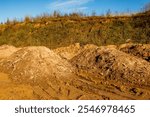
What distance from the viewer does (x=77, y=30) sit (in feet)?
78.2

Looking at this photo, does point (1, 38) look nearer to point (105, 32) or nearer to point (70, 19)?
point (70, 19)

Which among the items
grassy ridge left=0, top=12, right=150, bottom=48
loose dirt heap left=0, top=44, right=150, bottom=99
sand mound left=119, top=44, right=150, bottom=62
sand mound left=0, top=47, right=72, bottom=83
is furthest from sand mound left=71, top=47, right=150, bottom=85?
grassy ridge left=0, top=12, right=150, bottom=48

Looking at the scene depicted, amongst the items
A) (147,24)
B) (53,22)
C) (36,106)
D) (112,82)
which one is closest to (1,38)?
(53,22)

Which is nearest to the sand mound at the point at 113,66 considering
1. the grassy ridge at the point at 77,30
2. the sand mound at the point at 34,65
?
the sand mound at the point at 34,65

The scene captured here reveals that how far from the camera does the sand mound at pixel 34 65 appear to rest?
40.8 feet

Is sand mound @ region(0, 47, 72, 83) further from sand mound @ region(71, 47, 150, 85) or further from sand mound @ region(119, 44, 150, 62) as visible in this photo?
sand mound @ region(119, 44, 150, 62)

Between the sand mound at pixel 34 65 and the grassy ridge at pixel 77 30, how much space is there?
27.0 feet

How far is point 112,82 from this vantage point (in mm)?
12266

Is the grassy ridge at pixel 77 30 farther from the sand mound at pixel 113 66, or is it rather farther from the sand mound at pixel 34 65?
the sand mound at pixel 34 65

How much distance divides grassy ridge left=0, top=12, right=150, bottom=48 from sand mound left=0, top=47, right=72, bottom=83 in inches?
324

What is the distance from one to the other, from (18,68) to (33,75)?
2.59ft

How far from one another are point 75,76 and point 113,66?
142cm

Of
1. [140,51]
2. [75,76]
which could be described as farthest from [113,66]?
[140,51]

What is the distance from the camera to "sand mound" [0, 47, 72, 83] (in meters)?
12.4
